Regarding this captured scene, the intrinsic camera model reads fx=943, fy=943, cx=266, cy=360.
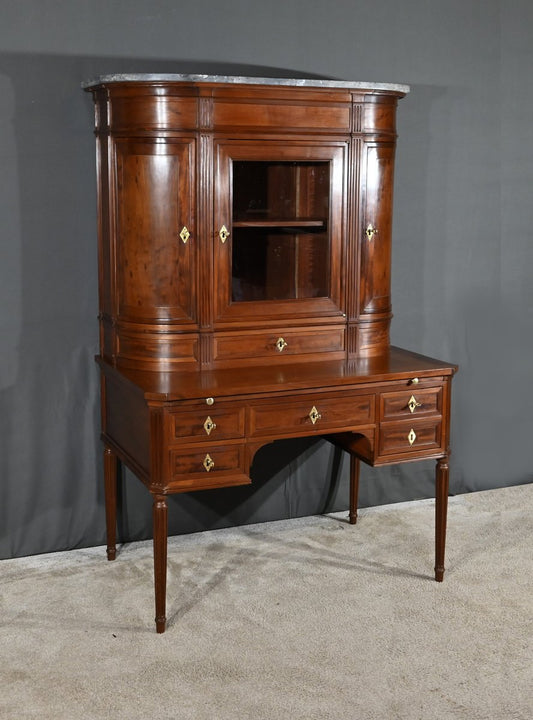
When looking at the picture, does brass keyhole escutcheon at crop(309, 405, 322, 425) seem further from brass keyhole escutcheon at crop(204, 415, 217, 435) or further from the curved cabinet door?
the curved cabinet door

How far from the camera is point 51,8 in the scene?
11.1 ft

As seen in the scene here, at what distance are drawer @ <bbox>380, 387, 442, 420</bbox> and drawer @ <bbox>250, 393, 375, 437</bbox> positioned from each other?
0.06 meters

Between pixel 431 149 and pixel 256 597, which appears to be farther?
pixel 431 149

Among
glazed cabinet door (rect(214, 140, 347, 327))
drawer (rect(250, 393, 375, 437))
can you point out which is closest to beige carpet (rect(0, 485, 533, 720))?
drawer (rect(250, 393, 375, 437))

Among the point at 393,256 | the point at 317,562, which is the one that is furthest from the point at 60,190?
the point at 317,562

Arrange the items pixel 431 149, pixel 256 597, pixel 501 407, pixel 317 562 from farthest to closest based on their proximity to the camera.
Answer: pixel 501 407, pixel 431 149, pixel 317 562, pixel 256 597

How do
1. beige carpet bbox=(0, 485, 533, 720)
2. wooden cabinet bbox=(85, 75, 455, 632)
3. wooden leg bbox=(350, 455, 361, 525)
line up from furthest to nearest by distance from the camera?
1. wooden leg bbox=(350, 455, 361, 525)
2. wooden cabinet bbox=(85, 75, 455, 632)
3. beige carpet bbox=(0, 485, 533, 720)

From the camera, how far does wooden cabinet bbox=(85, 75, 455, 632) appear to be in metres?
3.12

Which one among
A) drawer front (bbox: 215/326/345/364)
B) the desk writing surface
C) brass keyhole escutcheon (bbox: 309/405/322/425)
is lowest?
brass keyhole escutcheon (bbox: 309/405/322/425)

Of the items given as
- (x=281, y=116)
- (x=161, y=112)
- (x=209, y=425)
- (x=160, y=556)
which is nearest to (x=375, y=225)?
(x=281, y=116)

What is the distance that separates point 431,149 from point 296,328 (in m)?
1.20

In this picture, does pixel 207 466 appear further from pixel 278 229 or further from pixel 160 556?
pixel 278 229

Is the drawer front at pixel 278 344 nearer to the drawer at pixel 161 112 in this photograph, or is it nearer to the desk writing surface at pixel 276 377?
the desk writing surface at pixel 276 377

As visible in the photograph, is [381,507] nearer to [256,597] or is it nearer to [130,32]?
[256,597]
